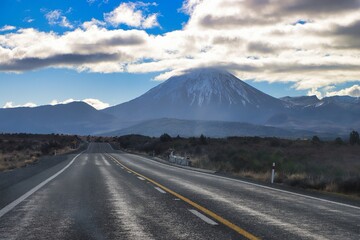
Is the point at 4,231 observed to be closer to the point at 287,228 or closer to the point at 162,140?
the point at 287,228

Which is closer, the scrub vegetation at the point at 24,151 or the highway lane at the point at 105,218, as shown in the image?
the highway lane at the point at 105,218

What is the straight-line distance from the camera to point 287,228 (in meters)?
7.99

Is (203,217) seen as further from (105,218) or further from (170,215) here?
(105,218)

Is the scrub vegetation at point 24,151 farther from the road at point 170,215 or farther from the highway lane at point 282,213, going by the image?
the highway lane at point 282,213

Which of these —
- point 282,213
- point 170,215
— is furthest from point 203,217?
point 282,213

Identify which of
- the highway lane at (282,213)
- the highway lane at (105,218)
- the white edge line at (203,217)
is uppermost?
the highway lane at (282,213)

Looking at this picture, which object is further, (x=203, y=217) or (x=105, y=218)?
(x=203, y=217)

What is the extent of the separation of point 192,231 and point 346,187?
998 cm

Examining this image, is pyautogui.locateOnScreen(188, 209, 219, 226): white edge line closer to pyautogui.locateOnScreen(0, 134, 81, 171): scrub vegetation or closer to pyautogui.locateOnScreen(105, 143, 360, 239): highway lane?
pyautogui.locateOnScreen(105, 143, 360, 239): highway lane

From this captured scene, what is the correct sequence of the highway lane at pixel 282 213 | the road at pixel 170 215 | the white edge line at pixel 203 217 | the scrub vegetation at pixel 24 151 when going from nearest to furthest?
the road at pixel 170 215
the highway lane at pixel 282 213
the white edge line at pixel 203 217
the scrub vegetation at pixel 24 151

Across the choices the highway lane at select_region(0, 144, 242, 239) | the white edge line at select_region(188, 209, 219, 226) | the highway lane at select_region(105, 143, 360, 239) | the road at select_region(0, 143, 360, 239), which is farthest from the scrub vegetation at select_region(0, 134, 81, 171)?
the white edge line at select_region(188, 209, 219, 226)

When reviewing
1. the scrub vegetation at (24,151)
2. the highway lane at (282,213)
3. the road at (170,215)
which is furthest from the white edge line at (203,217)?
the scrub vegetation at (24,151)

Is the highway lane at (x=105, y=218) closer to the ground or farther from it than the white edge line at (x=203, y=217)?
closer to the ground

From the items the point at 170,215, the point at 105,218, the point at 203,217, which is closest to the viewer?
the point at 105,218
